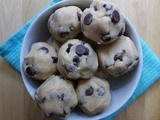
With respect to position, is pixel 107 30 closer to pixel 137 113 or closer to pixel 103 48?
pixel 103 48

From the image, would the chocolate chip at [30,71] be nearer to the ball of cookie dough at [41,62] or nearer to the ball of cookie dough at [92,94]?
the ball of cookie dough at [41,62]

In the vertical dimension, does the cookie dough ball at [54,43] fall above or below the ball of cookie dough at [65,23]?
below

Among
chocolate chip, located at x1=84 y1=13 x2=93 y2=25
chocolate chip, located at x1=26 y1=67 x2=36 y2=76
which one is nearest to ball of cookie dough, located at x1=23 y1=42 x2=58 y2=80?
chocolate chip, located at x1=26 y1=67 x2=36 y2=76

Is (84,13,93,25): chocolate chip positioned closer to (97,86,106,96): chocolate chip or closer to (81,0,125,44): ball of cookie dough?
(81,0,125,44): ball of cookie dough

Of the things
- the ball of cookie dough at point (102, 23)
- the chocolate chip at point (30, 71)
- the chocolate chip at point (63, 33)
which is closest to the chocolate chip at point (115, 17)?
the ball of cookie dough at point (102, 23)

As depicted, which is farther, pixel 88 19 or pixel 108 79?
pixel 108 79

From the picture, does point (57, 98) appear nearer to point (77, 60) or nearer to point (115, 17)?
point (77, 60)

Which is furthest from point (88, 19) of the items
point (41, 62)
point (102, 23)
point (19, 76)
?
point (19, 76)
